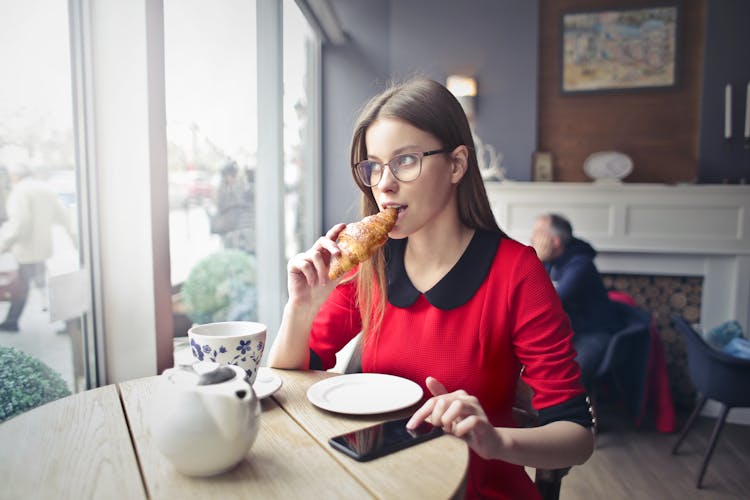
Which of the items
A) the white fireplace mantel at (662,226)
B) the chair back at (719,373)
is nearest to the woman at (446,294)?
the chair back at (719,373)

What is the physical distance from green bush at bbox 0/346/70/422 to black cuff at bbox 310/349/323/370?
70 centimetres

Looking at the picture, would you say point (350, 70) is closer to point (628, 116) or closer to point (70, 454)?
point (628, 116)

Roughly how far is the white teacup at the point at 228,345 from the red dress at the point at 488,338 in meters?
0.37

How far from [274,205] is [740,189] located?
3193 millimetres

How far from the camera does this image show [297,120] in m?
3.68

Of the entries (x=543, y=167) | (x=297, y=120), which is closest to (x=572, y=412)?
(x=297, y=120)

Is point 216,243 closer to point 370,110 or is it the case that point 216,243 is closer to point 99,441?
point 370,110

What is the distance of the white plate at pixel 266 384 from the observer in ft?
→ 3.38

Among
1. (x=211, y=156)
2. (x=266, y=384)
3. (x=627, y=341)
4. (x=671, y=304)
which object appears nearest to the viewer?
(x=266, y=384)


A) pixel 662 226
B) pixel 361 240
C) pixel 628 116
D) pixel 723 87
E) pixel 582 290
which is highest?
pixel 723 87

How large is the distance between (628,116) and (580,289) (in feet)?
6.06

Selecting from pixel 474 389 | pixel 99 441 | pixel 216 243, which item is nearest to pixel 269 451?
pixel 99 441

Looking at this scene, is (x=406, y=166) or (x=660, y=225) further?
(x=660, y=225)

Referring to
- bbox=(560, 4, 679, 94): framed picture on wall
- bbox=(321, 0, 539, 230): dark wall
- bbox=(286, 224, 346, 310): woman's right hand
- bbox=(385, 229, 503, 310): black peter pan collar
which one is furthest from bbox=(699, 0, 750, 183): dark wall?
bbox=(286, 224, 346, 310): woman's right hand
